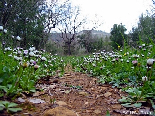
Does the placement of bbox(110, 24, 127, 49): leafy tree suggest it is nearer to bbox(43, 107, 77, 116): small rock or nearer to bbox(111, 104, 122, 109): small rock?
bbox(111, 104, 122, 109): small rock

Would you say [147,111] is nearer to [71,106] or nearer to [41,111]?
[71,106]

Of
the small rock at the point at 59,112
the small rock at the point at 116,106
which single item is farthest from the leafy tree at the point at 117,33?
the small rock at the point at 59,112

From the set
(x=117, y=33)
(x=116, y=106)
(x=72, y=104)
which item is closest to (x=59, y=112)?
(x=72, y=104)

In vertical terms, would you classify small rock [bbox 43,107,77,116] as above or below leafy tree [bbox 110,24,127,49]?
below

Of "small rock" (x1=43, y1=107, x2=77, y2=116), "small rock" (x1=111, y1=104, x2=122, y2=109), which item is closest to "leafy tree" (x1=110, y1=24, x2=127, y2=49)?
"small rock" (x1=111, y1=104, x2=122, y2=109)

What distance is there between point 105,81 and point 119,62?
0.91 metres

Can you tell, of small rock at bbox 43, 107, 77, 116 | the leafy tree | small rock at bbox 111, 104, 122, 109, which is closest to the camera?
small rock at bbox 43, 107, 77, 116

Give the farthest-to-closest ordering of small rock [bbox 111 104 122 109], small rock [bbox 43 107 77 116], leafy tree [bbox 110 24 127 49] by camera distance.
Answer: leafy tree [bbox 110 24 127 49] → small rock [bbox 111 104 122 109] → small rock [bbox 43 107 77 116]

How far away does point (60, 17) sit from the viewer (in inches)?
776

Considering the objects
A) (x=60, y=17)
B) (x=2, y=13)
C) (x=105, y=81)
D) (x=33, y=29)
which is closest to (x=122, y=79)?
(x=105, y=81)

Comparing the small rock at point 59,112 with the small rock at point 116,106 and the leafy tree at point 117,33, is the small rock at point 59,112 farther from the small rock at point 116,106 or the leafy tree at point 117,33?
the leafy tree at point 117,33

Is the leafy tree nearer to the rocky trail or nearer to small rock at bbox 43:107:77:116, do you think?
the rocky trail

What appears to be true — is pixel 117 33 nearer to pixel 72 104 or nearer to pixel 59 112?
pixel 72 104

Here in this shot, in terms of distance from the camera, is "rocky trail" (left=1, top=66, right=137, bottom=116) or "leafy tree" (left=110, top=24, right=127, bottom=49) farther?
"leafy tree" (left=110, top=24, right=127, bottom=49)
